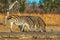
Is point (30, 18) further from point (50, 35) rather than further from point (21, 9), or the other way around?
point (21, 9)

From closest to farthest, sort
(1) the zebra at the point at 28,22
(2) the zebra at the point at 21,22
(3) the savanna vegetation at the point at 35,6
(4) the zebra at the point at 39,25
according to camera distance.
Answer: (4) the zebra at the point at 39,25, (1) the zebra at the point at 28,22, (2) the zebra at the point at 21,22, (3) the savanna vegetation at the point at 35,6

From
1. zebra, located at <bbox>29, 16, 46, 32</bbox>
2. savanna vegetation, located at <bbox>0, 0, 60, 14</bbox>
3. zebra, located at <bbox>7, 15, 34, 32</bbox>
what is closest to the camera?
zebra, located at <bbox>29, 16, 46, 32</bbox>

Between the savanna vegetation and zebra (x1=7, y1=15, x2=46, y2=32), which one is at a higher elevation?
the savanna vegetation

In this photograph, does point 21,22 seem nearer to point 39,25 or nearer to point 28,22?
point 28,22

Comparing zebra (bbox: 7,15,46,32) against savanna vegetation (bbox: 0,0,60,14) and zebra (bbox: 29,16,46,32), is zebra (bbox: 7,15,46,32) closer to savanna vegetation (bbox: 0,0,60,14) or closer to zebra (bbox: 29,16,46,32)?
zebra (bbox: 29,16,46,32)

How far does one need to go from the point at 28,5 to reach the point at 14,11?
4147mm

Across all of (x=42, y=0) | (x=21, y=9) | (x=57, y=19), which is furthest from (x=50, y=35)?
(x=42, y=0)

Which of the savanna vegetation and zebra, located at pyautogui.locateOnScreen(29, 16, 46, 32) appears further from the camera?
the savanna vegetation

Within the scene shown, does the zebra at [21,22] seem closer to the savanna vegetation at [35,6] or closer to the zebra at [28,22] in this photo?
the zebra at [28,22]

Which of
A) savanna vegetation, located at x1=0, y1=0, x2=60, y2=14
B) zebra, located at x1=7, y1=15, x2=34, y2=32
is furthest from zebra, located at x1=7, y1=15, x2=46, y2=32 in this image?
savanna vegetation, located at x1=0, y1=0, x2=60, y2=14

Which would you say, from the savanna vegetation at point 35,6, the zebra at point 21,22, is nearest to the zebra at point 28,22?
the zebra at point 21,22

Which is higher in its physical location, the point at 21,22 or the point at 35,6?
the point at 35,6

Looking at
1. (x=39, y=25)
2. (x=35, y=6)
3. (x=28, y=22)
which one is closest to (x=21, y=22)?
(x=28, y=22)

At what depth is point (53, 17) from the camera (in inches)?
1024
